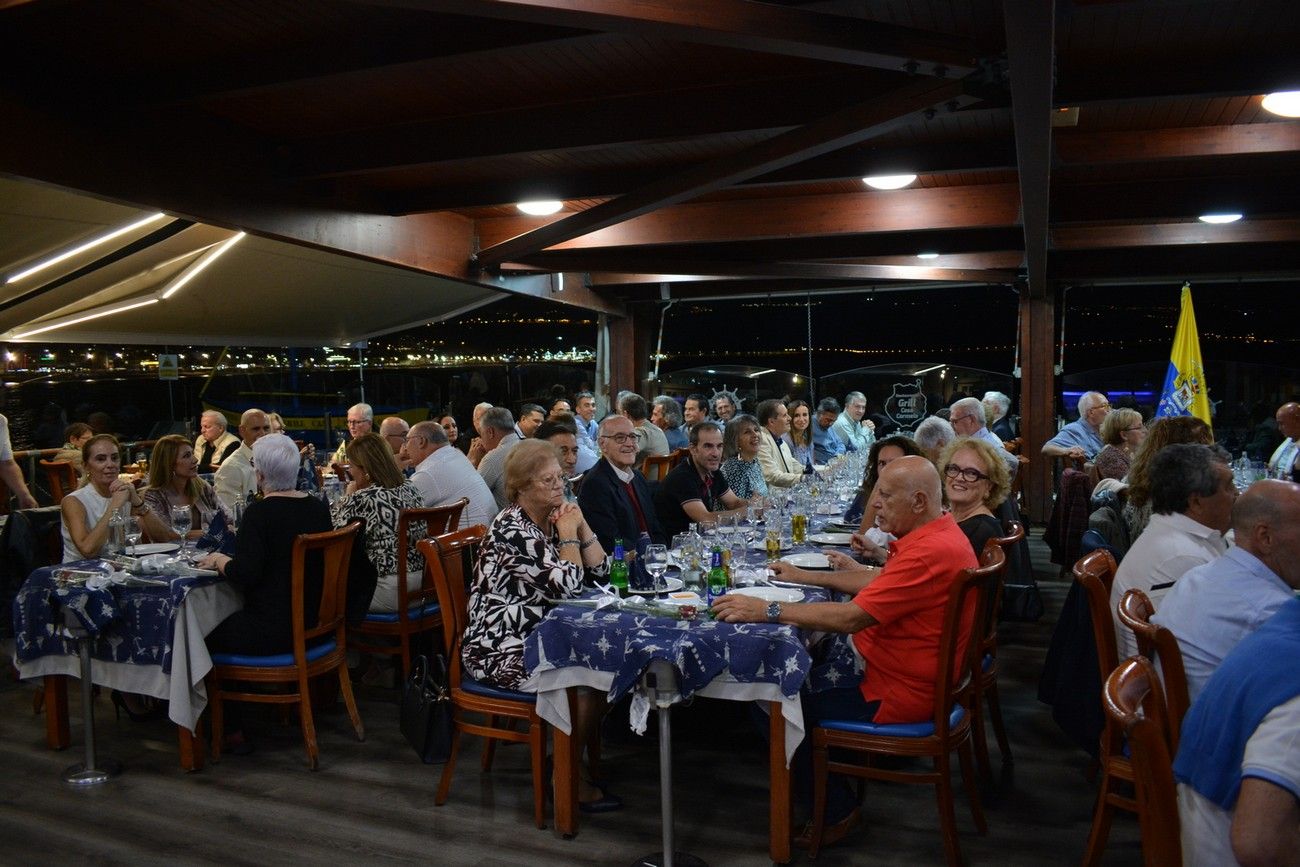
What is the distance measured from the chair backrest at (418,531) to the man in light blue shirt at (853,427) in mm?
6067

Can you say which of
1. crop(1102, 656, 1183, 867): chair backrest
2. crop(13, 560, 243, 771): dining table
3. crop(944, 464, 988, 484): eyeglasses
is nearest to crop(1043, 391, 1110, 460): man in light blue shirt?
crop(944, 464, 988, 484): eyeglasses

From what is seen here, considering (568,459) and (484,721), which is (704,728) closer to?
(484,721)

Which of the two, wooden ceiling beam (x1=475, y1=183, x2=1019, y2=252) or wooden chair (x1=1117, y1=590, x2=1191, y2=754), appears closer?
wooden chair (x1=1117, y1=590, x2=1191, y2=754)

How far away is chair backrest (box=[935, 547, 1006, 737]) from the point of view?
10.1ft

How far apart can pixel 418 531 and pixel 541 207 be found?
8.83 feet

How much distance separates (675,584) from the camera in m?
3.78

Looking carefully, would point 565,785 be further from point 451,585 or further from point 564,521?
point 564,521

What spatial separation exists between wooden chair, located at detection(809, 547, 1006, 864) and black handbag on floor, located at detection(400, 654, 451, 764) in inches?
57.4

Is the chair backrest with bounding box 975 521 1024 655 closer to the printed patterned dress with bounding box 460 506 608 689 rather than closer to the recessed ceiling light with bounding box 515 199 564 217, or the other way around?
the printed patterned dress with bounding box 460 506 608 689

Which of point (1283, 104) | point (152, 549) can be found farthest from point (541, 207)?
point (1283, 104)

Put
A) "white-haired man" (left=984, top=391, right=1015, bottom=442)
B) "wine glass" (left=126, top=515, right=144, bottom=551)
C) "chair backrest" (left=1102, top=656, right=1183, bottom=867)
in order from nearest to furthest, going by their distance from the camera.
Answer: "chair backrest" (left=1102, top=656, right=1183, bottom=867), "wine glass" (left=126, top=515, right=144, bottom=551), "white-haired man" (left=984, top=391, right=1015, bottom=442)

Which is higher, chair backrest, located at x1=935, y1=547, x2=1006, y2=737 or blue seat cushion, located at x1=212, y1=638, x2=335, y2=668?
chair backrest, located at x1=935, y1=547, x2=1006, y2=737

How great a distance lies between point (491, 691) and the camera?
3.63 metres

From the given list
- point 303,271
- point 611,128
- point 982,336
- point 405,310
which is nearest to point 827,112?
point 611,128
